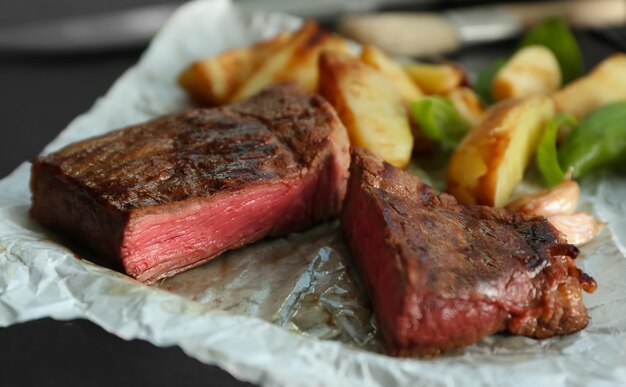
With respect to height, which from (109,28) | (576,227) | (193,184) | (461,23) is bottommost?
(576,227)

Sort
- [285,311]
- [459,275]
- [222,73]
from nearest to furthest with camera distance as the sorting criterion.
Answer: [459,275] < [285,311] < [222,73]

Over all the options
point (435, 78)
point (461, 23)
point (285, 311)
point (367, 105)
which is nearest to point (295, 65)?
point (367, 105)

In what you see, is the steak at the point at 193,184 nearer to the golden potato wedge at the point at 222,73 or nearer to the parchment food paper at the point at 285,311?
the parchment food paper at the point at 285,311

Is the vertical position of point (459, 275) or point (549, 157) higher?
point (459, 275)

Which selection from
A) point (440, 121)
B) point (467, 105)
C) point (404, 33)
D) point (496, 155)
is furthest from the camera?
point (404, 33)

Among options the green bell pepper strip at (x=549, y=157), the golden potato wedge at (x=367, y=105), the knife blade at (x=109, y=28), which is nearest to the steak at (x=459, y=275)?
the golden potato wedge at (x=367, y=105)

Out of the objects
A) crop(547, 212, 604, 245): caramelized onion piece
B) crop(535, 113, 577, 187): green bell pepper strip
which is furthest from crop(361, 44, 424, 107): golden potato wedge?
crop(547, 212, 604, 245): caramelized onion piece

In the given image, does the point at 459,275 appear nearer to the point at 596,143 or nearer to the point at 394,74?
the point at 596,143

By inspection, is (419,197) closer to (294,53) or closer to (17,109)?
(294,53)
